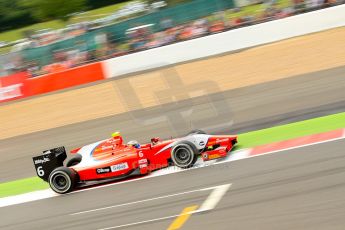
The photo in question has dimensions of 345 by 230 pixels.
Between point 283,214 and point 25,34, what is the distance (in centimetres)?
4141

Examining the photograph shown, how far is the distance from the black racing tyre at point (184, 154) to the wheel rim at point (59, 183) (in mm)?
2146

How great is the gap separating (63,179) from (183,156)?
2404mm

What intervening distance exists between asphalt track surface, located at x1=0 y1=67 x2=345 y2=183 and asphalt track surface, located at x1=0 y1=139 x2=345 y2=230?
3.17m

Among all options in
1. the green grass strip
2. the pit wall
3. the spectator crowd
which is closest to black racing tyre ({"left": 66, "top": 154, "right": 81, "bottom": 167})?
the green grass strip

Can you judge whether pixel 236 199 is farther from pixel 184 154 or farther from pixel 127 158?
pixel 127 158

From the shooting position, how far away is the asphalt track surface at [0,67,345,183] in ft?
44.7

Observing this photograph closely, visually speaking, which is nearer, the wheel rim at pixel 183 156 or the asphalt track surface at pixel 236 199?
the asphalt track surface at pixel 236 199

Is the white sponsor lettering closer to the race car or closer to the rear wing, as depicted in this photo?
the race car

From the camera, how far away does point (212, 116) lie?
15.1 meters

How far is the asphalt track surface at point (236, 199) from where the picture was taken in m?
7.34

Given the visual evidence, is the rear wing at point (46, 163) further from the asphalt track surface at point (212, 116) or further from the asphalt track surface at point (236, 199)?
the asphalt track surface at point (212, 116)

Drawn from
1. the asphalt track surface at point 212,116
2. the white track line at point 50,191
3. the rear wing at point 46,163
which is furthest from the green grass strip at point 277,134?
the rear wing at point 46,163

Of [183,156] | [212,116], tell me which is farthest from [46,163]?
[212,116]

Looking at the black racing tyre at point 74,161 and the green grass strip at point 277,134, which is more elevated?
the black racing tyre at point 74,161
